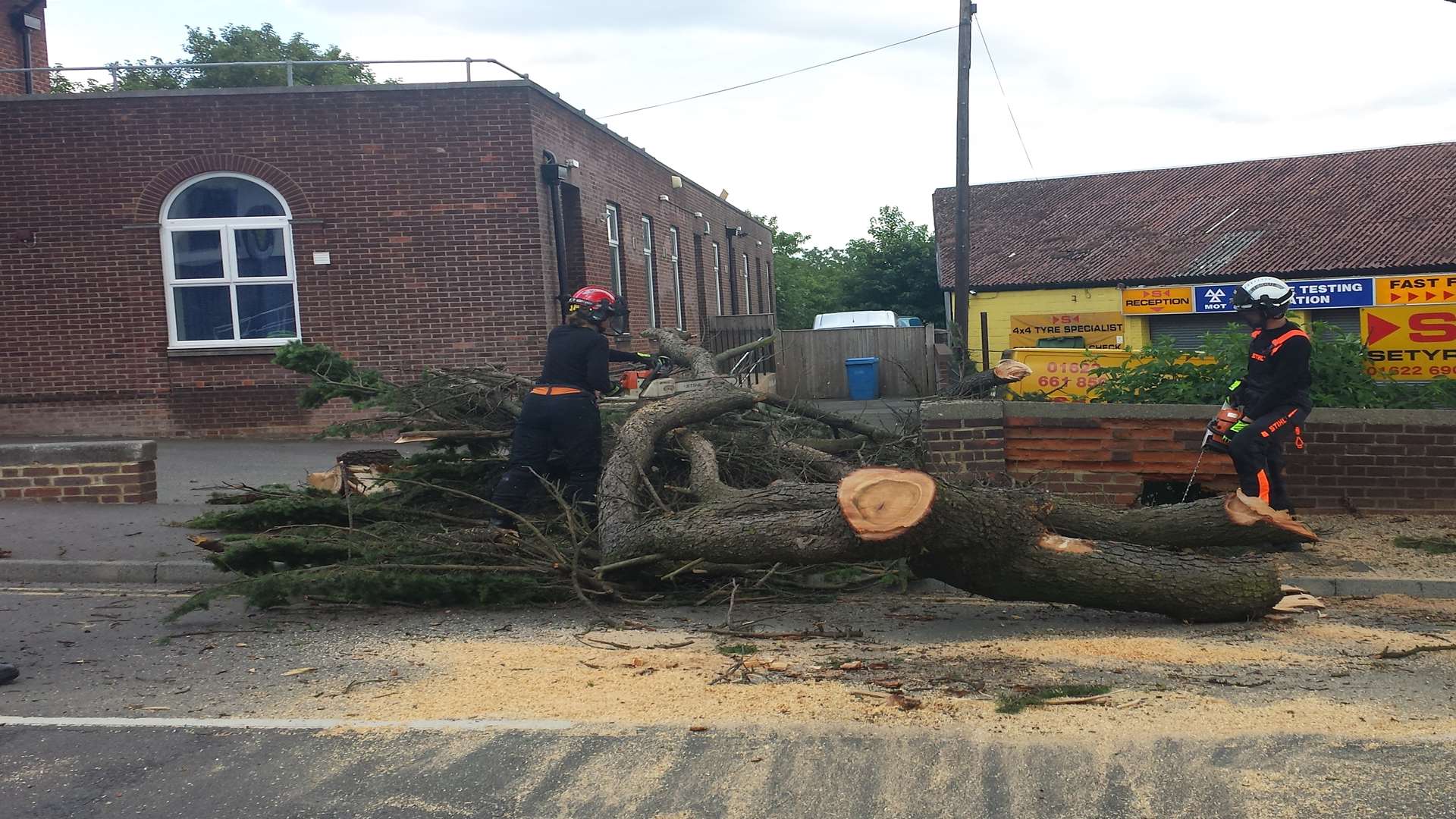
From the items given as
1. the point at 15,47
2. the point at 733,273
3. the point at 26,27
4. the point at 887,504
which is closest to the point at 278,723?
the point at 887,504

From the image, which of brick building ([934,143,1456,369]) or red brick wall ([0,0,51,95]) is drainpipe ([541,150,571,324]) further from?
brick building ([934,143,1456,369])

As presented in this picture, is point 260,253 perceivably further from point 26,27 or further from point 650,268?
point 26,27

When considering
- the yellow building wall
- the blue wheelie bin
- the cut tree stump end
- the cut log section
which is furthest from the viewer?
the yellow building wall

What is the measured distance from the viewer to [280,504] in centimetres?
727

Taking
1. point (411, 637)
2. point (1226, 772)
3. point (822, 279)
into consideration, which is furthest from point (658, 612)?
point (822, 279)

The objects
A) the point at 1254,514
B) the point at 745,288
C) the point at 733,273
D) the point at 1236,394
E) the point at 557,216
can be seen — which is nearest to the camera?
the point at 1254,514

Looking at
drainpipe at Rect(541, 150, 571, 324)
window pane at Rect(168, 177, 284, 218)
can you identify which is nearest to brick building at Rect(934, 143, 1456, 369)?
drainpipe at Rect(541, 150, 571, 324)

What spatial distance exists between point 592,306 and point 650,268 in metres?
16.0

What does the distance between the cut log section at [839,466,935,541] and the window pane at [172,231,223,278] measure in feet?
42.5

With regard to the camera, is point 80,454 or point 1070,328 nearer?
point 80,454

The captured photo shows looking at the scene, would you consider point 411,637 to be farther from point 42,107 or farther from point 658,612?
point 42,107

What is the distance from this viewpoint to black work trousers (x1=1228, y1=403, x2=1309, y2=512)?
7336 mm

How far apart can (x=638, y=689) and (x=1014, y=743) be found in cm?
156

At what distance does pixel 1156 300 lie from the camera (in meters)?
28.5
